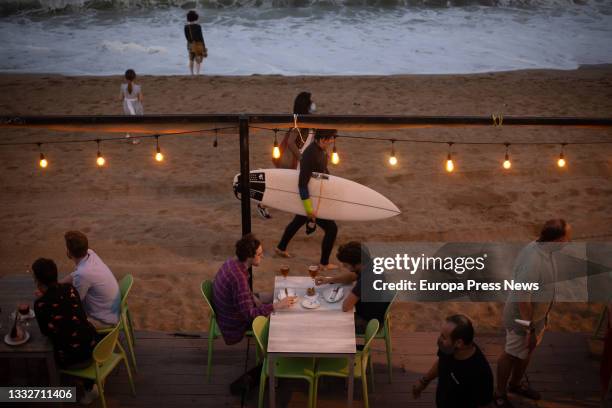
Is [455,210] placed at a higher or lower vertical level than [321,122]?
lower

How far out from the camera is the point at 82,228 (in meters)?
7.87

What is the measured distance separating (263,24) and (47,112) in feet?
42.3

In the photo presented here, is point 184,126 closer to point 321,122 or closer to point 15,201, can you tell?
point 321,122

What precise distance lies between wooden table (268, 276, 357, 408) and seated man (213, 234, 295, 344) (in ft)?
0.52

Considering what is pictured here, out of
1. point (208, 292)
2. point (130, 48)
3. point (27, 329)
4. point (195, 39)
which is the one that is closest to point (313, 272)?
point (208, 292)

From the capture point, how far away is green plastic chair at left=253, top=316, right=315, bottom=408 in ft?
14.4

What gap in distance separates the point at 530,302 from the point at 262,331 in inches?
73.2

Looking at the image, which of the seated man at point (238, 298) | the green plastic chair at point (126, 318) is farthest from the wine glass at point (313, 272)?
the green plastic chair at point (126, 318)

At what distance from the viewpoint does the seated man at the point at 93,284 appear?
4.65m

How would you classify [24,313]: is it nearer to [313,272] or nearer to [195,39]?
[313,272]

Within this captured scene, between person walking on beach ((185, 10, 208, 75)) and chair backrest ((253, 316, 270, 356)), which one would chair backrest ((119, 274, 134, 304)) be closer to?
chair backrest ((253, 316, 270, 356))

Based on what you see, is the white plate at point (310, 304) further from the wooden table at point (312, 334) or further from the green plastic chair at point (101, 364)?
the green plastic chair at point (101, 364)

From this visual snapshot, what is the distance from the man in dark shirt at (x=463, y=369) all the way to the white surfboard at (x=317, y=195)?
3.18m

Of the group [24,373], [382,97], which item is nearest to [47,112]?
[382,97]
